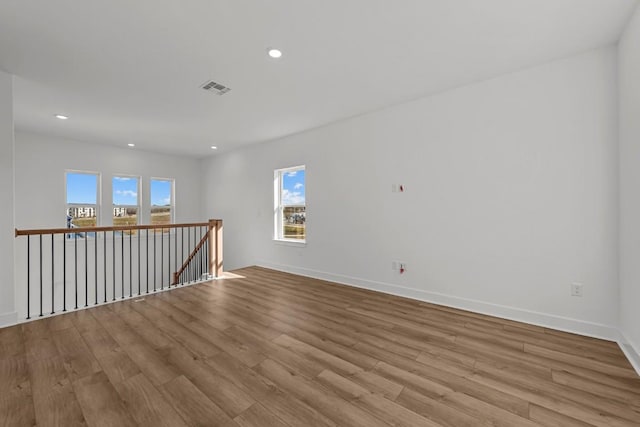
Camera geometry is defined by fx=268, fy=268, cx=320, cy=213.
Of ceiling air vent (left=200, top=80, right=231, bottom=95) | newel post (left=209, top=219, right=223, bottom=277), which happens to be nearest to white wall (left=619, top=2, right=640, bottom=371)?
ceiling air vent (left=200, top=80, right=231, bottom=95)

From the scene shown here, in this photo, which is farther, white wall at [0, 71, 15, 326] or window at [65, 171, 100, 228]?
window at [65, 171, 100, 228]

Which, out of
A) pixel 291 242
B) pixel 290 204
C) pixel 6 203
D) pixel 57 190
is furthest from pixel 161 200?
pixel 6 203

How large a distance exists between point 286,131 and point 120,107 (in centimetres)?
248

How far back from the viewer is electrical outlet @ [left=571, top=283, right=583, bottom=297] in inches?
100

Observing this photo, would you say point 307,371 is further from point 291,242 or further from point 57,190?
point 57,190

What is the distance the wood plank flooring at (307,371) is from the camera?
5.17 ft

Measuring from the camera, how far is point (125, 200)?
6.16 meters

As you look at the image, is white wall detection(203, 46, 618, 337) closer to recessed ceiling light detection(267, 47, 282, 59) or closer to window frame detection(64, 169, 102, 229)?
Result: recessed ceiling light detection(267, 47, 282, 59)

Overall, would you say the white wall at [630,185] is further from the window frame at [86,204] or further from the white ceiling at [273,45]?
the window frame at [86,204]

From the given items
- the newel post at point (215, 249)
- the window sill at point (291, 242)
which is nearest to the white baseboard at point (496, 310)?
the window sill at point (291, 242)

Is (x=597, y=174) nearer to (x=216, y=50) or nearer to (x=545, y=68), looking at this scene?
→ (x=545, y=68)

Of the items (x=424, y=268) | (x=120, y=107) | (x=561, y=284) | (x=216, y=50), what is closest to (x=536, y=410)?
(x=561, y=284)

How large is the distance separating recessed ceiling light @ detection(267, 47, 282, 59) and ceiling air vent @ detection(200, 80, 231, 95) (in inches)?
36.8

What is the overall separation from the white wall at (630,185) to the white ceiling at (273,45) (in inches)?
11.5
